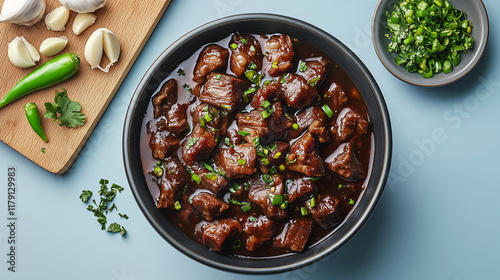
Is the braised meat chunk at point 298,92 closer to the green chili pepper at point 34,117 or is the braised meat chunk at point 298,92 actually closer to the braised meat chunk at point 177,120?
the braised meat chunk at point 177,120

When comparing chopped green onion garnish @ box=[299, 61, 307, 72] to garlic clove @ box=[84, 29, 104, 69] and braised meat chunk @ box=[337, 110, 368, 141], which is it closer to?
braised meat chunk @ box=[337, 110, 368, 141]

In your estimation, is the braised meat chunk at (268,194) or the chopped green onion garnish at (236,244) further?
the chopped green onion garnish at (236,244)

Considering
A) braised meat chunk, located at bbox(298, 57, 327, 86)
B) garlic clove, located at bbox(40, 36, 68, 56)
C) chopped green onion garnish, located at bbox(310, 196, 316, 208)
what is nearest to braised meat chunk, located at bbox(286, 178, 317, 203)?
chopped green onion garnish, located at bbox(310, 196, 316, 208)

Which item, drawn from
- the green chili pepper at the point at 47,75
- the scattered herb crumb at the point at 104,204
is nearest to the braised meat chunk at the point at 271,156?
the scattered herb crumb at the point at 104,204

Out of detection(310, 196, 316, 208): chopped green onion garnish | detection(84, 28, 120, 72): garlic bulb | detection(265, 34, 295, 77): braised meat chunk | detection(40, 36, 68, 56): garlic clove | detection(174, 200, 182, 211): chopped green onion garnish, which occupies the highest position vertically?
detection(265, 34, 295, 77): braised meat chunk

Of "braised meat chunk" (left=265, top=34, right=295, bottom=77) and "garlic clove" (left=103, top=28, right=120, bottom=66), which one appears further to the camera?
"garlic clove" (left=103, top=28, right=120, bottom=66)

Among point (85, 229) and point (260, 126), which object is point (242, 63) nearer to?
point (260, 126)

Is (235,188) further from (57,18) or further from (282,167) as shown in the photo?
(57,18)
